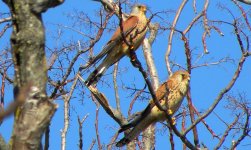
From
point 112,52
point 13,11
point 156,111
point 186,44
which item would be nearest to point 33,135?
point 13,11

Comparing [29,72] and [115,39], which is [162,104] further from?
[29,72]

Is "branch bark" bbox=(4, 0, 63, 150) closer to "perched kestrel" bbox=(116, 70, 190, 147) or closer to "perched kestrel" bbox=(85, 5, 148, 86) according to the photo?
"perched kestrel" bbox=(116, 70, 190, 147)

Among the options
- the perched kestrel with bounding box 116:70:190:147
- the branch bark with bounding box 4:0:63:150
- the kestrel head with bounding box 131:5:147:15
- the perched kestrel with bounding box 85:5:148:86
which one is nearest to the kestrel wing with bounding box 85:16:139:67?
the perched kestrel with bounding box 85:5:148:86

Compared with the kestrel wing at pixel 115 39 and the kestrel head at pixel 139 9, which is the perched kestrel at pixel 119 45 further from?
the kestrel head at pixel 139 9

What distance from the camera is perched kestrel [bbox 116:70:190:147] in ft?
19.7

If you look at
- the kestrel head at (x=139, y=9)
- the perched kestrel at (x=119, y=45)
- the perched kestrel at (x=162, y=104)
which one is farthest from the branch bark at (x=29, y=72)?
the kestrel head at (x=139, y=9)

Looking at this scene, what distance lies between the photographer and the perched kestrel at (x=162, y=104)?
600cm

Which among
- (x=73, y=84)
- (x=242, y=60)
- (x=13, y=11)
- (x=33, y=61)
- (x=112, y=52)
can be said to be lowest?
(x=33, y=61)

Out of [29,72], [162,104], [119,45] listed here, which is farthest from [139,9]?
[29,72]

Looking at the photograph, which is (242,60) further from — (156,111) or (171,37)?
(171,37)

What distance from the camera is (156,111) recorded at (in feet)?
20.3

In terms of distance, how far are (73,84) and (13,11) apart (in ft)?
13.3

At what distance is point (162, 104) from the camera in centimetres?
623

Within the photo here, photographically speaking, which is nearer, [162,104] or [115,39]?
[162,104]
